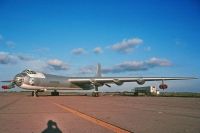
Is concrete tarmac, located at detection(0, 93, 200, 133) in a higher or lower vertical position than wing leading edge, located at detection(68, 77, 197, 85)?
lower

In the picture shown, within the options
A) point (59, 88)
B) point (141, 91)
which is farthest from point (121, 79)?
point (141, 91)

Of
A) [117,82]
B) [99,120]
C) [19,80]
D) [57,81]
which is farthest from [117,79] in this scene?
[99,120]

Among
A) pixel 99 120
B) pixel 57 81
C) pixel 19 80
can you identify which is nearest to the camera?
pixel 99 120

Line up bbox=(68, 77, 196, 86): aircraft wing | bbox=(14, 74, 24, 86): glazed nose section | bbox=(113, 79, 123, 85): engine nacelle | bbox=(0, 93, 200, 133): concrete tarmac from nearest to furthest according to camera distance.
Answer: bbox=(0, 93, 200, 133): concrete tarmac → bbox=(14, 74, 24, 86): glazed nose section → bbox=(113, 79, 123, 85): engine nacelle → bbox=(68, 77, 196, 86): aircraft wing

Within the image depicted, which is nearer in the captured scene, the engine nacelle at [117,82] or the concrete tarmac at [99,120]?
the concrete tarmac at [99,120]

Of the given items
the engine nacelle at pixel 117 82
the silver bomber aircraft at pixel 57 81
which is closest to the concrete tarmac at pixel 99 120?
the silver bomber aircraft at pixel 57 81

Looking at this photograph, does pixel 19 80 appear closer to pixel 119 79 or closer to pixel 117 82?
pixel 117 82

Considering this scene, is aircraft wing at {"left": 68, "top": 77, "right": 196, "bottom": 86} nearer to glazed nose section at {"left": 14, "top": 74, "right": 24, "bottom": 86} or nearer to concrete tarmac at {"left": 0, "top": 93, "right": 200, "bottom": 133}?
glazed nose section at {"left": 14, "top": 74, "right": 24, "bottom": 86}

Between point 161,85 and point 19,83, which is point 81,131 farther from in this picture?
point 161,85

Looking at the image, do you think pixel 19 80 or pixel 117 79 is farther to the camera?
pixel 117 79

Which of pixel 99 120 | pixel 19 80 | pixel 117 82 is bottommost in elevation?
pixel 99 120

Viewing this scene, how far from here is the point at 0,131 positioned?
7.55 metres

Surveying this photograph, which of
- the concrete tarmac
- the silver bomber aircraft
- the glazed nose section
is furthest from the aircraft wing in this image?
the concrete tarmac

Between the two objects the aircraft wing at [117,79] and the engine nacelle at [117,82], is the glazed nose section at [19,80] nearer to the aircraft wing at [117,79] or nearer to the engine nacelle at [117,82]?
the aircraft wing at [117,79]
